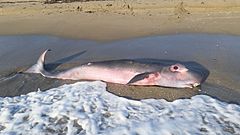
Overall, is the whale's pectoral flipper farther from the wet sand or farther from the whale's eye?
the whale's eye

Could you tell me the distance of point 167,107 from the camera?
18.5 feet

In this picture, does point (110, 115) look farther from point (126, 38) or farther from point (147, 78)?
point (126, 38)

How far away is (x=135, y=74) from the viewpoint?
669 centimetres

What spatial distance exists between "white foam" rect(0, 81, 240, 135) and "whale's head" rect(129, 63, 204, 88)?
1.38 feet

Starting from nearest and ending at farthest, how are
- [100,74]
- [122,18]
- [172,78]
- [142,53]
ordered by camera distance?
[172,78], [100,74], [142,53], [122,18]

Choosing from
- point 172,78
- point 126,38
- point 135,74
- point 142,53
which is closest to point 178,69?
point 172,78

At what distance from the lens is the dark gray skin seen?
20.9 ft

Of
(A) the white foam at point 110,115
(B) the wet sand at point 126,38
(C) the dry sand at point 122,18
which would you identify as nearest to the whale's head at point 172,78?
(B) the wet sand at point 126,38

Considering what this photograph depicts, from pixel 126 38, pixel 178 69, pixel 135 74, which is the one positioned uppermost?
pixel 178 69

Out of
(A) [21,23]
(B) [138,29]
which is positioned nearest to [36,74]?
(B) [138,29]

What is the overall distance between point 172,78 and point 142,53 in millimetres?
2119

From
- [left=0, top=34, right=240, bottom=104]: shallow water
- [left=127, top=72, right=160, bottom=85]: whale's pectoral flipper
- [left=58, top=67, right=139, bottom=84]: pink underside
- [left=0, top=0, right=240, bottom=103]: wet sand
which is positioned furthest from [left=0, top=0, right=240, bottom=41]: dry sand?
[left=127, top=72, right=160, bottom=85]: whale's pectoral flipper

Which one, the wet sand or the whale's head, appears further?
the wet sand

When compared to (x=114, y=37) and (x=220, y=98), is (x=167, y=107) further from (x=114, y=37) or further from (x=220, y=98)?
(x=114, y=37)
